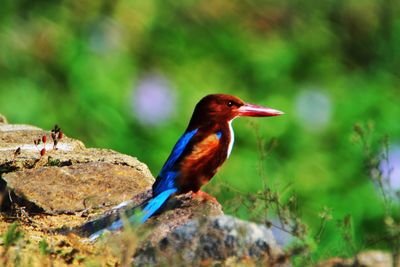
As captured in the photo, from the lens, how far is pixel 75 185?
5.58 m

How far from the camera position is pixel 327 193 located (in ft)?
22.9

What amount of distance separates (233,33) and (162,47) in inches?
16.0

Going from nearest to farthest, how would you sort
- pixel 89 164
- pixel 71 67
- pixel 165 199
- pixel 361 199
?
pixel 165 199
pixel 89 164
pixel 361 199
pixel 71 67

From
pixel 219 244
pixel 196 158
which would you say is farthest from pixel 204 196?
pixel 219 244

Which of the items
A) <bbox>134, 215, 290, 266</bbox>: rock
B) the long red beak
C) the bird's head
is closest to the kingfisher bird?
the bird's head

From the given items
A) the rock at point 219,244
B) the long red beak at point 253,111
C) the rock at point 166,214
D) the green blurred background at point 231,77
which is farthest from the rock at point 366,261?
the green blurred background at point 231,77

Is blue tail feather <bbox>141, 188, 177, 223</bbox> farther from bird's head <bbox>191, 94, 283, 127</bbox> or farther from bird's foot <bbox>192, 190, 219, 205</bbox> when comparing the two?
bird's head <bbox>191, 94, 283, 127</bbox>

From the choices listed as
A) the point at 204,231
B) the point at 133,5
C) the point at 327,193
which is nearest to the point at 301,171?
the point at 327,193

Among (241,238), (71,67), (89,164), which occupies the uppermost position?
(71,67)

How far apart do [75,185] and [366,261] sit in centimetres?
169

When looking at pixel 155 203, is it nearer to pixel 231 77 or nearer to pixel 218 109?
pixel 218 109

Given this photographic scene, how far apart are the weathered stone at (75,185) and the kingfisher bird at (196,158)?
0.80ft

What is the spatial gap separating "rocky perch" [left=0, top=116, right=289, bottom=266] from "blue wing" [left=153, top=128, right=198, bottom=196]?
0.10 metres

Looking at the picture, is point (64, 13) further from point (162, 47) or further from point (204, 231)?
point (204, 231)
